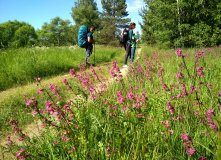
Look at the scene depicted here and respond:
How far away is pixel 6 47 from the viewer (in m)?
7.98

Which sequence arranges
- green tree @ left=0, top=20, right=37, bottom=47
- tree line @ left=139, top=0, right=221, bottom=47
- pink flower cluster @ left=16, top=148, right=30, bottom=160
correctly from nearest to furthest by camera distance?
1. pink flower cluster @ left=16, top=148, right=30, bottom=160
2. tree line @ left=139, top=0, right=221, bottom=47
3. green tree @ left=0, top=20, right=37, bottom=47

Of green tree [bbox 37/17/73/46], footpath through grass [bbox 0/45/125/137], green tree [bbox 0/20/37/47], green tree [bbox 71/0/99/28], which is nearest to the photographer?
footpath through grass [bbox 0/45/125/137]

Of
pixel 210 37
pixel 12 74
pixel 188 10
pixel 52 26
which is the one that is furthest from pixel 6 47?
pixel 52 26

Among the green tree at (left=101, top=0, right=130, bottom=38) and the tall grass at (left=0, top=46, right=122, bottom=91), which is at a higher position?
the green tree at (left=101, top=0, right=130, bottom=38)

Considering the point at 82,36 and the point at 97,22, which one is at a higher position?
the point at 97,22

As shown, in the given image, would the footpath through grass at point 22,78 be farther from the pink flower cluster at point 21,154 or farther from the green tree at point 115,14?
the green tree at point 115,14

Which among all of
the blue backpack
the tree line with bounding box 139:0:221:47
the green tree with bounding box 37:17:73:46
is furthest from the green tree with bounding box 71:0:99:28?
the blue backpack

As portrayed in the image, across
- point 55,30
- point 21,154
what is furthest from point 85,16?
point 21,154

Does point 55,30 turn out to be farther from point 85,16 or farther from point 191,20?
point 191,20

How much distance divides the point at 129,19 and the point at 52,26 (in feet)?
171

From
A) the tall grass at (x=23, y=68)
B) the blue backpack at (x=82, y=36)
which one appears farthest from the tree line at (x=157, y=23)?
the blue backpack at (x=82, y=36)

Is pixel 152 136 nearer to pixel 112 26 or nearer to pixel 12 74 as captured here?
pixel 12 74

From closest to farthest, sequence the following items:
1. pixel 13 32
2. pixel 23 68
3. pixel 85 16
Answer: pixel 23 68 → pixel 85 16 → pixel 13 32

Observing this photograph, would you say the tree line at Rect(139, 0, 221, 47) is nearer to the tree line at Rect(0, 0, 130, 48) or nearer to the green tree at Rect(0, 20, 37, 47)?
the tree line at Rect(0, 0, 130, 48)
